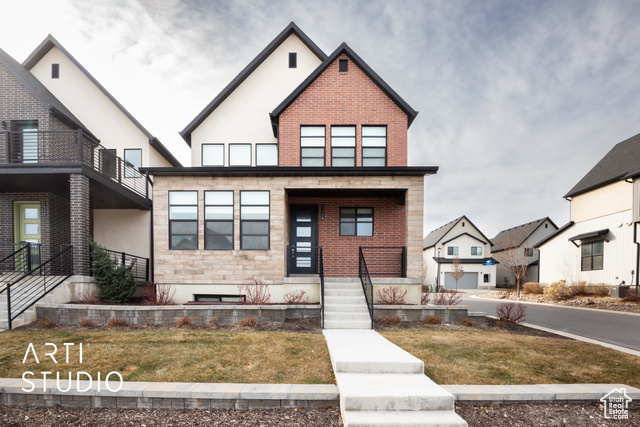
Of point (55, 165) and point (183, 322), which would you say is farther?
point (55, 165)

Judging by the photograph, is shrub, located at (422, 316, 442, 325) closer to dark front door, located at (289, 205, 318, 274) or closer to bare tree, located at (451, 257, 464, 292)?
dark front door, located at (289, 205, 318, 274)

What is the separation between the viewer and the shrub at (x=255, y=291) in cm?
997

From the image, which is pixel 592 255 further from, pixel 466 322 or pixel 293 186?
pixel 293 186

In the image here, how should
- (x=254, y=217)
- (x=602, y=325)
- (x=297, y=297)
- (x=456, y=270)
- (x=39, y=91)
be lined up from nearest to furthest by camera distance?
1. (x=297, y=297)
2. (x=602, y=325)
3. (x=254, y=217)
4. (x=39, y=91)
5. (x=456, y=270)

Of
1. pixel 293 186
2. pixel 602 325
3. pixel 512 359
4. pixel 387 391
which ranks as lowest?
pixel 602 325

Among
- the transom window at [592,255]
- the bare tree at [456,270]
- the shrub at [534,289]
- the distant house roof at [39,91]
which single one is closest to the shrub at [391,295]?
the distant house roof at [39,91]

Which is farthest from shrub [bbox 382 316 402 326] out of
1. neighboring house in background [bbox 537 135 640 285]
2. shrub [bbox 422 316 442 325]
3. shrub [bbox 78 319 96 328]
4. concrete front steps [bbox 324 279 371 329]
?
neighboring house in background [bbox 537 135 640 285]

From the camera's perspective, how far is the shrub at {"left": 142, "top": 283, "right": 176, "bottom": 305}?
9754mm

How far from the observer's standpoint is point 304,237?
12094 mm

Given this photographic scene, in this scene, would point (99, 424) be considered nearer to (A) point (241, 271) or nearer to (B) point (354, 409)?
(B) point (354, 409)

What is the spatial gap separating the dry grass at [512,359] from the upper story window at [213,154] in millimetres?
10835

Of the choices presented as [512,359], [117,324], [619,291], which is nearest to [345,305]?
[512,359]

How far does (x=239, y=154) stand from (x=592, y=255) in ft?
76.8

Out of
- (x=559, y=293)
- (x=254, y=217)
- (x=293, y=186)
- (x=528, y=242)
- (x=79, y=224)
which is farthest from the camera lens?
(x=528, y=242)
